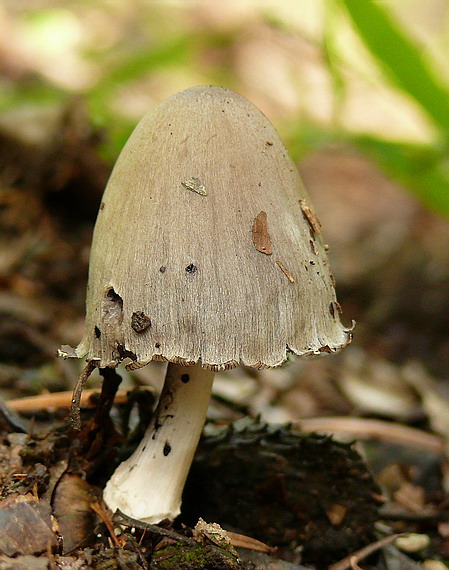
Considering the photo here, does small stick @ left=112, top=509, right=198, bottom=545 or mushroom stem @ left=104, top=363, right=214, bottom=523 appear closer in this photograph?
small stick @ left=112, top=509, right=198, bottom=545

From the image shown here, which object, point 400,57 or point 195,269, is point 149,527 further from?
point 400,57

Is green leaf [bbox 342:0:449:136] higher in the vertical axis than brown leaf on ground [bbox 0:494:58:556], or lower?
higher

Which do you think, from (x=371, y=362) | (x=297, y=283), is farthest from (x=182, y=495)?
(x=371, y=362)

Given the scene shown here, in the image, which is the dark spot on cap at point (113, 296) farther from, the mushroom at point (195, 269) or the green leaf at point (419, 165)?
the green leaf at point (419, 165)

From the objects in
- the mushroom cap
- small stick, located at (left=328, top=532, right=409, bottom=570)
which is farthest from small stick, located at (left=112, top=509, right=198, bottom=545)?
small stick, located at (left=328, top=532, right=409, bottom=570)

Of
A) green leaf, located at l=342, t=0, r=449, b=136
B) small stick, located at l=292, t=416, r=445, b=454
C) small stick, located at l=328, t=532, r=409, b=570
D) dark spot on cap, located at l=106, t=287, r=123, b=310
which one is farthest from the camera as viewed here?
green leaf, located at l=342, t=0, r=449, b=136

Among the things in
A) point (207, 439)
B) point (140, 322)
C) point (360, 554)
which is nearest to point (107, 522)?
point (207, 439)

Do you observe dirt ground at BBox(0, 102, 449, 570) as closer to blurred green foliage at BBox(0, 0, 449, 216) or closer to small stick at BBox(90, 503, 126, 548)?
small stick at BBox(90, 503, 126, 548)
